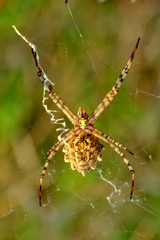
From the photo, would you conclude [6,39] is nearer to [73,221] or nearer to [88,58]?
[88,58]

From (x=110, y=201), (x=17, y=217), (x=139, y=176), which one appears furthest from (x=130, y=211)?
(x=17, y=217)

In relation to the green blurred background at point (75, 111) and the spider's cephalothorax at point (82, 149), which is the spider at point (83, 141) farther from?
the green blurred background at point (75, 111)

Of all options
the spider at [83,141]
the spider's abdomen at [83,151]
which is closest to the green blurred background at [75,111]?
the spider at [83,141]

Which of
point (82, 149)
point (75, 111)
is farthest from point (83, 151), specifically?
point (75, 111)

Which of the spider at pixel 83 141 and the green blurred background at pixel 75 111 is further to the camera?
the green blurred background at pixel 75 111

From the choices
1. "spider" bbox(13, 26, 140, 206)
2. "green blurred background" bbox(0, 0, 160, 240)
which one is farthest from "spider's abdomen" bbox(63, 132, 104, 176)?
"green blurred background" bbox(0, 0, 160, 240)

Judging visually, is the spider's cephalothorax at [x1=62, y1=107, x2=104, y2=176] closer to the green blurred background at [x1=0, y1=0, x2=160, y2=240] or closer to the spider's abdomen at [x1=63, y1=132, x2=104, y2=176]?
the spider's abdomen at [x1=63, y1=132, x2=104, y2=176]

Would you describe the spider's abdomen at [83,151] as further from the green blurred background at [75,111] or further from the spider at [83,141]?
the green blurred background at [75,111]
